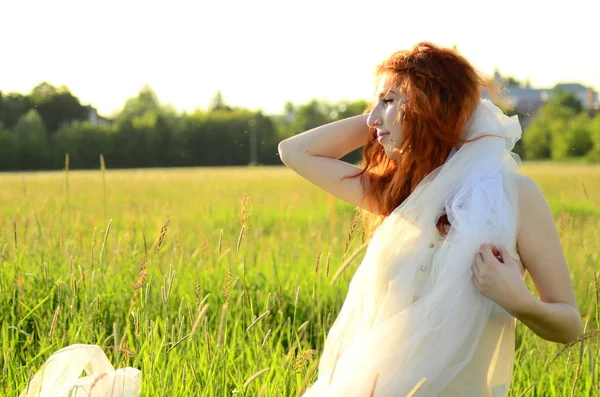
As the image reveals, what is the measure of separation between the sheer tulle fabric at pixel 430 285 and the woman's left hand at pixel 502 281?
5 cm

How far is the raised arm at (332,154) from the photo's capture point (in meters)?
2.48

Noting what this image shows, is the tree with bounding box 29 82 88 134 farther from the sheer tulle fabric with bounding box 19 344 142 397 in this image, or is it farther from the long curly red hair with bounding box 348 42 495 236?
the long curly red hair with bounding box 348 42 495 236

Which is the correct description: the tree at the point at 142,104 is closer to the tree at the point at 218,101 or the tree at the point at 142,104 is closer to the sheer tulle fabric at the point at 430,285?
the tree at the point at 218,101

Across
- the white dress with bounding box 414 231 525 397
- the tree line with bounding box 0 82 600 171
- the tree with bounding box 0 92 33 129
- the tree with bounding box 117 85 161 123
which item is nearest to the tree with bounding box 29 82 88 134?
the tree line with bounding box 0 82 600 171

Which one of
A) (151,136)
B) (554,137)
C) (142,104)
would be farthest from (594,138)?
(142,104)

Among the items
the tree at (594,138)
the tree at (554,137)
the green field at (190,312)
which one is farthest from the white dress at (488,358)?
→ the tree at (594,138)

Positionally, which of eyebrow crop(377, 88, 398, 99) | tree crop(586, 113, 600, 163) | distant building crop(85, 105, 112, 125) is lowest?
tree crop(586, 113, 600, 163)

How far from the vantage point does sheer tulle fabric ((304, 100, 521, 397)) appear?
198 centimetres

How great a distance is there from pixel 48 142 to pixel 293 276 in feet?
194

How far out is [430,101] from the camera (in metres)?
2.17

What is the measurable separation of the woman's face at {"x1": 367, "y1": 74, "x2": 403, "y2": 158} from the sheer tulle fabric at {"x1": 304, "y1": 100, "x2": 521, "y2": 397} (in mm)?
149

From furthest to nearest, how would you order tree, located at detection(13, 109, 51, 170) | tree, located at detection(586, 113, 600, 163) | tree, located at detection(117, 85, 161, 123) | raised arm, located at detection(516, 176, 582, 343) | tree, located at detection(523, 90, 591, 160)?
tree, located at detection(117, 85, 161, 123), tree, located at detection(523, 90, 591, 160), tree, located at detection(586, 113, 600, 163), tree, located at detection(13, 109, 51, 170), raised arm, located at detection(516, 176, 582, 343)

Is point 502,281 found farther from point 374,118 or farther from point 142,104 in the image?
point 142,104

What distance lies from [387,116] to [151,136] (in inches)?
2527
